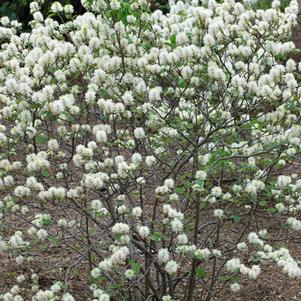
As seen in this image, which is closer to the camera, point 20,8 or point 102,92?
point 102,92

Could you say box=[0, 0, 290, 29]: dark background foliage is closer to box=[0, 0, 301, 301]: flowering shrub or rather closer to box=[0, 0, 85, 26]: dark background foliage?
box=[0, 0, 85, 26]: dark background foliage

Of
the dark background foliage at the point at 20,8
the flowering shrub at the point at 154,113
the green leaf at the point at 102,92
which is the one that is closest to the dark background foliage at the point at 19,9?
the dark background foliage at the point at 20,8

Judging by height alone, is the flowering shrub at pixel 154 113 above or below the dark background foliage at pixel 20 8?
above

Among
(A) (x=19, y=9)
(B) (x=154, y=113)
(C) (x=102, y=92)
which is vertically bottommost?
→ (A) (x=19, y=9)

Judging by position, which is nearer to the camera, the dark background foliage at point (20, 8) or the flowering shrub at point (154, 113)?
the flowering shrub at point (154, 113)

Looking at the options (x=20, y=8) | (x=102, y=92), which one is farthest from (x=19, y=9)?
(x=102, y=92)

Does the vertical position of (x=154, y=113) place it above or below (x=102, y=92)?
below

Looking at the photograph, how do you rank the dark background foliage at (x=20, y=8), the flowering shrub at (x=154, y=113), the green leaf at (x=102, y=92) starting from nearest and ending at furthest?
the flowering shrub at (x=154, y=113) → the green leaf at (x=102, y=92) → the dark background foliage at (x=20, y=8)

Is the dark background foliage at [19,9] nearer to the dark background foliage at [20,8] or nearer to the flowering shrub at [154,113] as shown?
the dark background foliage at [20,8]

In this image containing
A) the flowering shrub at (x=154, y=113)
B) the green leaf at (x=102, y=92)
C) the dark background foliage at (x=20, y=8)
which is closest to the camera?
the flowering shrub at (x=154, y=113)

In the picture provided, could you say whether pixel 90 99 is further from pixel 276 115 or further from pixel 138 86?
pixel 276 115

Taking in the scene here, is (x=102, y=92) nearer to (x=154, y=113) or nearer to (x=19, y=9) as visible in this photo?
(x=154, y=113)

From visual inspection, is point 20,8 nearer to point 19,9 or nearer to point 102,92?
point 19,9

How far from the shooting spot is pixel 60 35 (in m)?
3.81
